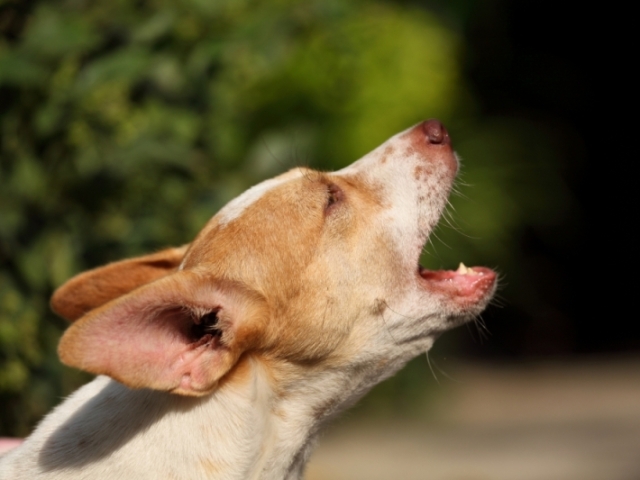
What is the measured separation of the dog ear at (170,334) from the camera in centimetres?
250

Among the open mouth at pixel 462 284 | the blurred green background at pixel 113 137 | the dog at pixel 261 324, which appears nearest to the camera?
the dog at pixel 261 324

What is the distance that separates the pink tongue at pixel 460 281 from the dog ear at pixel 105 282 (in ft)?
3.22

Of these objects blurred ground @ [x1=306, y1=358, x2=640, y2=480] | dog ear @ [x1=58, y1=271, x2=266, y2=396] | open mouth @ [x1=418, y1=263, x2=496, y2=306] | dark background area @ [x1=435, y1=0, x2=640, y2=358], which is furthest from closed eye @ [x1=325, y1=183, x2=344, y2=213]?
dark background area @ [x1=435, y1=0, x2=640, y2=358]

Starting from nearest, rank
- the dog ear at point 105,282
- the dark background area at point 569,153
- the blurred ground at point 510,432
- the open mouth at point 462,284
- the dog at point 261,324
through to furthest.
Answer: the dog at point 261,324
the open mouth at point 462,284
the dog ear at point 105,282
the blurred ground at point 510,432
the dark background area at point 569,153

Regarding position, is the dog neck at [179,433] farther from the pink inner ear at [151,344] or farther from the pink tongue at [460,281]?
the pink tongue at [460,281]

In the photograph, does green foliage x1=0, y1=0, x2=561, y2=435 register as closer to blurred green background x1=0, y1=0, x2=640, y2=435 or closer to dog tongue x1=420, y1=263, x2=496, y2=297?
blurred green background x1=0, y1=0, x2=640, y2=435

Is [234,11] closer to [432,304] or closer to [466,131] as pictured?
[432,304]

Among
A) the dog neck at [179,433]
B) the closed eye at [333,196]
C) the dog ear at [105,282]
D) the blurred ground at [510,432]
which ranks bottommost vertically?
the blurred ground at [510,432]

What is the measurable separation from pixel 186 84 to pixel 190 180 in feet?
1.50

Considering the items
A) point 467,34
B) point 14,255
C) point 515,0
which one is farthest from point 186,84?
point 515,0

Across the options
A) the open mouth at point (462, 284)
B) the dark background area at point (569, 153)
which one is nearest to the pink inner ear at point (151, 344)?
the open mouth at point (462, 284)

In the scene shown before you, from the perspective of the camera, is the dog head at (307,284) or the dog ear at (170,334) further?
the dog head at (307,284)

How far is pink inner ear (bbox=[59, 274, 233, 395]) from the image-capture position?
2475 mm

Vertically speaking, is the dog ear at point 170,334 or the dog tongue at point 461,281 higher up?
the dog ear at point 170,334
